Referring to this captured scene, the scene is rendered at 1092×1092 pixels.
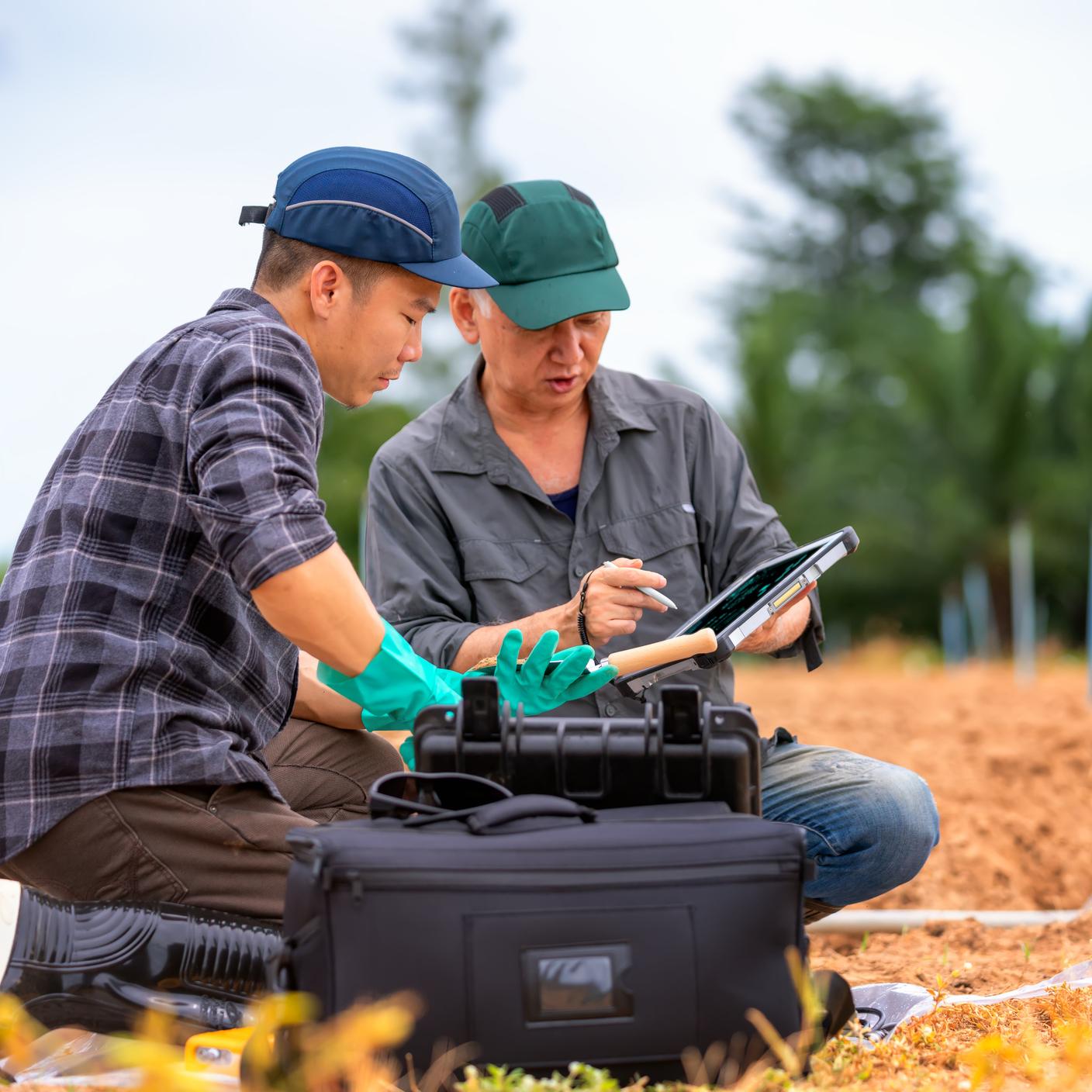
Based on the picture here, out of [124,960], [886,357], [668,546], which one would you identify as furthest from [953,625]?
[124,960]

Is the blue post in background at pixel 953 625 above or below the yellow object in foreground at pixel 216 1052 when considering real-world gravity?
below

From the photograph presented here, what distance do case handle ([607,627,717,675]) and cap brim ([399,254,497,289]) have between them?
697 millimetres

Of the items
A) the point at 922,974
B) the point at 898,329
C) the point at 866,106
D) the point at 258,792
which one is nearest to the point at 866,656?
the point at 898,329

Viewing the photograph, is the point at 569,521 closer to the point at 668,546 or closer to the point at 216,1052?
the point at 668,546

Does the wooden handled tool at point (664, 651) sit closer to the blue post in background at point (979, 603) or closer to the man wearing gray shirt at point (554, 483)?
the man wearing gray shirt at point (554, 483)

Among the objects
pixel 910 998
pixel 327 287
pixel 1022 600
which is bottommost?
pixel 1022 600

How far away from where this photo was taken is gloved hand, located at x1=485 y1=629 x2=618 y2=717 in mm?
2338

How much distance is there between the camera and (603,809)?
2082 millimetres

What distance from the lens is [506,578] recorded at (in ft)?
10.2

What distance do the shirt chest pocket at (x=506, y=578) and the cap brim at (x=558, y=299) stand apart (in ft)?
1.63

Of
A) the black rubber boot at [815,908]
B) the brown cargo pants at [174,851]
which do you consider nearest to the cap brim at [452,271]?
the brown cargo pants at [174,851]

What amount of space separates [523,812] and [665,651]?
0.62 meters

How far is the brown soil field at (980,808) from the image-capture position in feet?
10.9

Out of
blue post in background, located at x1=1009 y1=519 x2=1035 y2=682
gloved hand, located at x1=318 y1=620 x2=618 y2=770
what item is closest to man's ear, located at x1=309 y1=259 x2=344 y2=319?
gloved hand, located at x1=318 y1=620 x2=618 y2=770
